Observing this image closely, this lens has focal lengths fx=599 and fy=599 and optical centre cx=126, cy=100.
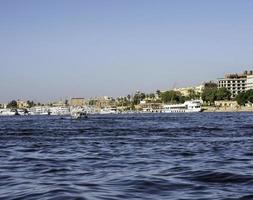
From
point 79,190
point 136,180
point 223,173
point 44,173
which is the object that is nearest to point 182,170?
point 223,173

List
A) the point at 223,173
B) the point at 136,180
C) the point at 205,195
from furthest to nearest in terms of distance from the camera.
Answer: the point at 223,173 < the point at 136,180 < the point at 205,195

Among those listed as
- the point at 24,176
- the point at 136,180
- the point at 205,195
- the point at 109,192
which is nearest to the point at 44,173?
the point at 24,176

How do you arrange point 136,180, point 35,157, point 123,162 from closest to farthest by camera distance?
point 136,180 → point 123,162 → point 35,157

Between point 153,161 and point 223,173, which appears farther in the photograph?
point 153,161

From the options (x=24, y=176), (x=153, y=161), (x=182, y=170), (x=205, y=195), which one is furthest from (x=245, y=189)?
(x=153, y=161)

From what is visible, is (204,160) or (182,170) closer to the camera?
(182,170)

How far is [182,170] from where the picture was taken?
21266mm

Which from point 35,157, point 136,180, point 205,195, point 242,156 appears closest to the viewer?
point 205,195

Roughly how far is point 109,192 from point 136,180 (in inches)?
102

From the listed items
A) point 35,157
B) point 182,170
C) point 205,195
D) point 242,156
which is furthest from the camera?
→ point 35,157

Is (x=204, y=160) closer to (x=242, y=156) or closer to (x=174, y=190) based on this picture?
(x=242, y=156)

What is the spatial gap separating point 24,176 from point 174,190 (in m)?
5.88

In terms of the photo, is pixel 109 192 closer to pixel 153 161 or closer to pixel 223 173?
pixel 223 173

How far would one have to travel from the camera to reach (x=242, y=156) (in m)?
27.3
